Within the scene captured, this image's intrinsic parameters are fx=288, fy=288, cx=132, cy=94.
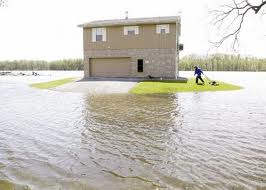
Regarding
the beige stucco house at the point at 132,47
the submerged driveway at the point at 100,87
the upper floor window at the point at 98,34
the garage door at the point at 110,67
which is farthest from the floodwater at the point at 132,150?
the upper floor window at the point at 98,34

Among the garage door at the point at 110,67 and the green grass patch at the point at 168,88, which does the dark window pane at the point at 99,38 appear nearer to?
the garage door at the point at 110,67

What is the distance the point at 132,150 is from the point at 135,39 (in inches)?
979

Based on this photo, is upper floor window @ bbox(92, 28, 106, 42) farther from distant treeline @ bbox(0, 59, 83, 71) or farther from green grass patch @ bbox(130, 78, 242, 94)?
distant treeline @ bbox(0, 59, 83, 71)

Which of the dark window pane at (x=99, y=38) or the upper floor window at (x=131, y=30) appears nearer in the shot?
the upper floor window at (x=131, y=30)

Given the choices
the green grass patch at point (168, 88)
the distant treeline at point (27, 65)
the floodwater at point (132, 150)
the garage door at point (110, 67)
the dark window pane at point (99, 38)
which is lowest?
the floodwater at point (132, 150)

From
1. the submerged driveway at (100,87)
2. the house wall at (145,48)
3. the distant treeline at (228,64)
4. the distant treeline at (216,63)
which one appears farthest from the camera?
the distant treeline at (228,64)

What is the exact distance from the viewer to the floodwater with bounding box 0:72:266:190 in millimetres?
5539

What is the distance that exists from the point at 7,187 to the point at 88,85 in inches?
813

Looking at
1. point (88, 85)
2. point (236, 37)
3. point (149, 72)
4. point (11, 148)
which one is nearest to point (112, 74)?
point (149, 72)

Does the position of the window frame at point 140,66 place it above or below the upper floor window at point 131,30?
below

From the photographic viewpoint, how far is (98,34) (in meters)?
32.6

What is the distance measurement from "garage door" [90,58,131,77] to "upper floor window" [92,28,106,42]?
224 centimetres

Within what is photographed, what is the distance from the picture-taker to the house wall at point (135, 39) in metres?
30.1

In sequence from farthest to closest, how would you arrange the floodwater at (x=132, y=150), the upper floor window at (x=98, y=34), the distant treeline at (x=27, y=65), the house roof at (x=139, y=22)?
1. the distant treeline at (x=27, y=65)
2. the upper floor window at (x=98, y=34)
3. the house roof at (x=139, y=22)
4. the floodwater at (x=132, y=150)
